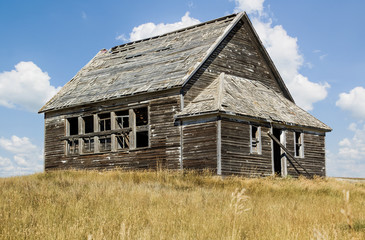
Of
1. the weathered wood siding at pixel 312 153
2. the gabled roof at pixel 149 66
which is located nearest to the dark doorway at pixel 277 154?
the weathered wood siding at pixel 312 153

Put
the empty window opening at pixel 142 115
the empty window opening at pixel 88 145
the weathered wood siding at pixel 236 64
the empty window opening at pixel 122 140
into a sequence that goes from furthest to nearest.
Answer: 1. the empty window opening at pixel 88 145
2. the empty window opening at pixel 142 115
3. the empty window opening at pixel 122 140
4. the weathered wood siding at pixel 236 64

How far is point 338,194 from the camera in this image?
49.0 ft

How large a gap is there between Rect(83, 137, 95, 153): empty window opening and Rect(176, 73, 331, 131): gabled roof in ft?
20.5

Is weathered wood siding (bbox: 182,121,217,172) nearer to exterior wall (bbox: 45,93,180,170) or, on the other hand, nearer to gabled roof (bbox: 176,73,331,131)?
exterior wall (bbox: 45,93,180,170)

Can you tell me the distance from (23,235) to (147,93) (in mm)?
14611

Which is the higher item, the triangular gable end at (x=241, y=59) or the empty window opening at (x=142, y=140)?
the triangular gable end at (x=241, y=59)

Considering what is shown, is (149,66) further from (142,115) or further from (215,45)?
(215,45)

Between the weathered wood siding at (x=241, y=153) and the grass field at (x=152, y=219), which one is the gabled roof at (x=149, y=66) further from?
the grass field at (x=152, y=219)

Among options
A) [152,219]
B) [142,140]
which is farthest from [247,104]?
[152,219]

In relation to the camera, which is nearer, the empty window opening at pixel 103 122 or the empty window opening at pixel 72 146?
the empty window opening at pixel 103 122

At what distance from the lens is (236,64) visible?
22266mm

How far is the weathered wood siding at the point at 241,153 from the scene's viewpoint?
58.0 feet

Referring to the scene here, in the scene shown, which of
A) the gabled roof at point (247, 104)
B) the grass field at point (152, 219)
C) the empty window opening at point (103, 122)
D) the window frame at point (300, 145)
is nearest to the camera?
the grass field at point (152, 219)

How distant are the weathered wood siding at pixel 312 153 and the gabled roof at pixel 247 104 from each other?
0.61 m
